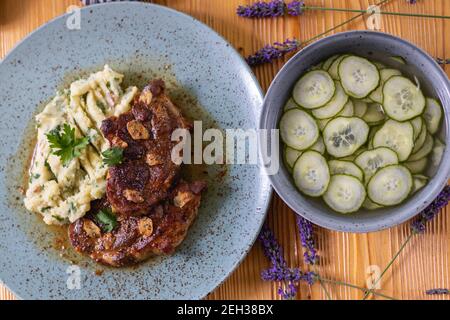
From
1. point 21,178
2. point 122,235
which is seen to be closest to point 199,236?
point 122,235

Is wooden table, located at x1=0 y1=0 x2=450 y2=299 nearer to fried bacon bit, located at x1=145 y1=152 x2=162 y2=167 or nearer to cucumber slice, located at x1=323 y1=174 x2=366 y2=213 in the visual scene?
cucumber slice, located at x1=323 y1=174 x2=366 y2=213

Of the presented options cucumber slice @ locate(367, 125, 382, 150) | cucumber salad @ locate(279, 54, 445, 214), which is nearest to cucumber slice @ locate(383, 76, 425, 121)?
cucumber salad @ locate(279, 54, 445, 214)

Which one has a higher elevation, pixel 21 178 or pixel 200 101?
pixel 200 101

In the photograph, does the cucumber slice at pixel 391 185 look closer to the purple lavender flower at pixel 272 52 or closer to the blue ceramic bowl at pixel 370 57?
the blue ceramic bowl at pixel 370 57

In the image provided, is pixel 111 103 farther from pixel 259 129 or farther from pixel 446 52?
pixel 446 52

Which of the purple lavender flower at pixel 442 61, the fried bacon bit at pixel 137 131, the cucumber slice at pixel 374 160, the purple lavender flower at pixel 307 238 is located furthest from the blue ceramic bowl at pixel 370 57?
the fried bacon bit at pixel 137 131

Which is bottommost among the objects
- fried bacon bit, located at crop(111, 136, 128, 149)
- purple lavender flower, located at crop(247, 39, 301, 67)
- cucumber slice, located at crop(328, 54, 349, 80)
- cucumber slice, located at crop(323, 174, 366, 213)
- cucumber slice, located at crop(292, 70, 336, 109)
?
cucumber slice, located at crop(323, 174, 366, 213)
